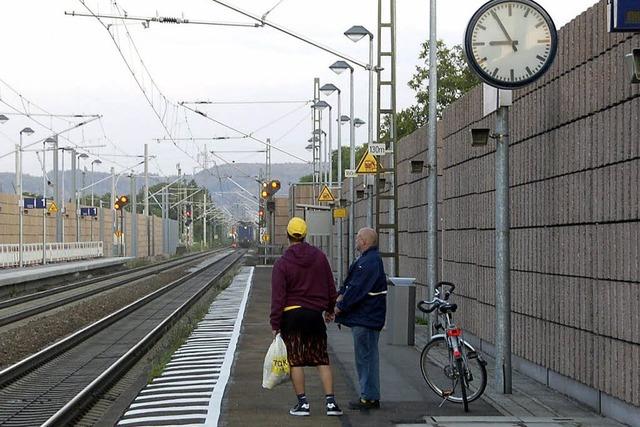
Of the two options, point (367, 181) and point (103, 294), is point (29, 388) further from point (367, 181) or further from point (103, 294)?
point (103, 294)

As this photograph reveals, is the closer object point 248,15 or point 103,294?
point 248,15

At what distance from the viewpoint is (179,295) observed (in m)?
40.9

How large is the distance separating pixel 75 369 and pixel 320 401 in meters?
6.91

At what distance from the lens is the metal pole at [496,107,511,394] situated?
12.8 metres

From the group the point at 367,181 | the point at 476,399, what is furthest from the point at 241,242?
the point at 476,399

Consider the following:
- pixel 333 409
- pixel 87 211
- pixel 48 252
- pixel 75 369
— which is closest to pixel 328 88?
pixel 75 369

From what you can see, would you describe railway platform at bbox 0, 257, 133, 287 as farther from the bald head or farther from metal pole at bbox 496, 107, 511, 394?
the bald head

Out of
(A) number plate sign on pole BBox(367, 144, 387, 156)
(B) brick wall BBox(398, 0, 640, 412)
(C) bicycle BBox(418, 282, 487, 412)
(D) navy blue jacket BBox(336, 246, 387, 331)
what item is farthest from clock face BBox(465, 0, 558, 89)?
(A) number plate sign on pole BBox(367, 144, 387, 156)

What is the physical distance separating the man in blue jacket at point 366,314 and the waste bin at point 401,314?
24.2ft

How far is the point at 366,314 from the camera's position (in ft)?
37.8

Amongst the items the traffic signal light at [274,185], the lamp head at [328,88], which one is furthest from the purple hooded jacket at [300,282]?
the traffic signal light at [274,185]

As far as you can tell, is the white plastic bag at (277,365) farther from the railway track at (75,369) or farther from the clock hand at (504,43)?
the clock hand at (504,43)

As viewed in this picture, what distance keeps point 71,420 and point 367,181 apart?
1943 centimetres

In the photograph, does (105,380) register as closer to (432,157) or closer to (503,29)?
(432,157)
